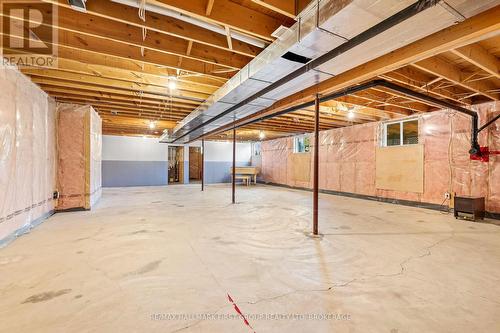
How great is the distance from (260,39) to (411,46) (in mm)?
1496

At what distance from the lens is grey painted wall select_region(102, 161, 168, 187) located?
955 centimetres

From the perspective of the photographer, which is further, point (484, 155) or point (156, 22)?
point (484, 155)

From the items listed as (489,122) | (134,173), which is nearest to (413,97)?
(489,122)

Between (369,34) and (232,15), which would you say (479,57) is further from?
(232,15)

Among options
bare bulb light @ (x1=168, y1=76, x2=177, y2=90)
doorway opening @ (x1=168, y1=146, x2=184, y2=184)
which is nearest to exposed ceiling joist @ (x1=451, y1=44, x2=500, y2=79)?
bare bulb light @ (x1=168, y1=76, x2=177, y2=90)

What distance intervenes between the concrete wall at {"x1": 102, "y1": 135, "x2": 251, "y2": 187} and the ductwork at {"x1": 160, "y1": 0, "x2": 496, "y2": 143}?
8448mm

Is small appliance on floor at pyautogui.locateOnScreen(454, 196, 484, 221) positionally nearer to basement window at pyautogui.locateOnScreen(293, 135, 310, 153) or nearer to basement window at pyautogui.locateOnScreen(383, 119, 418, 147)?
basement window at pyautogui.locateOnScreen(383, 119, 418, 147)

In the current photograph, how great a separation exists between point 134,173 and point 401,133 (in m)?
9.85

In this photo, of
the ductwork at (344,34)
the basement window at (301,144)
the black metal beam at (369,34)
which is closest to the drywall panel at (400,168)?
the basement window at (301,144)

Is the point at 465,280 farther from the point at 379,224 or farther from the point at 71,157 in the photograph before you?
the point at 71,157

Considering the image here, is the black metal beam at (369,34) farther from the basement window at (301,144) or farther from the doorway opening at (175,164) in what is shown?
the doorway opening at (175,164)

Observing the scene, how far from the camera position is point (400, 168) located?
591 cm

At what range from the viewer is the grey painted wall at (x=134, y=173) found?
955cm

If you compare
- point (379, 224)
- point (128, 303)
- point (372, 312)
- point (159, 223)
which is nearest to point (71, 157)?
point (159, 223)
